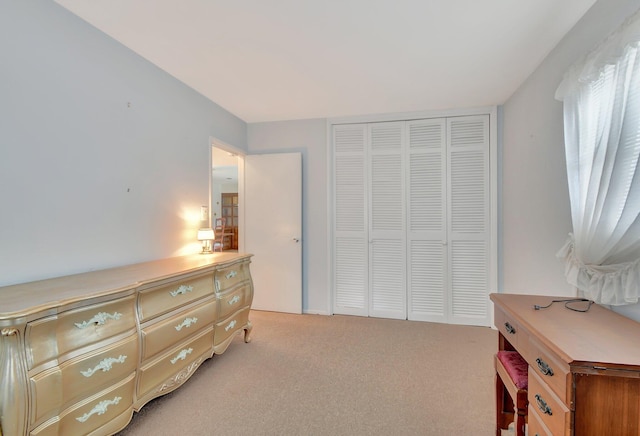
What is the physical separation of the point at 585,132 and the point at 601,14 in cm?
70

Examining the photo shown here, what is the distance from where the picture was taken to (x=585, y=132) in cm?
139

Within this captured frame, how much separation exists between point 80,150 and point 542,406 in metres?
2.66

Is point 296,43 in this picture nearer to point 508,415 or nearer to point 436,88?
point 436,88

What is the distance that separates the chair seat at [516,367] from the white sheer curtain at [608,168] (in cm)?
46

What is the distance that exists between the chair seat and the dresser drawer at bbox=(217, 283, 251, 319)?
1947 mm

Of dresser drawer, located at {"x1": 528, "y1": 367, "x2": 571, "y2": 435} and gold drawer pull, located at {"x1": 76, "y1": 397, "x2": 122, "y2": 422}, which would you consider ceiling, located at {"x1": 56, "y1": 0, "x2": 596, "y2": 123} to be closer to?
dresser drawer, located at {"x1": 528, "y1": 367, "x2": 571, "y2": 435}

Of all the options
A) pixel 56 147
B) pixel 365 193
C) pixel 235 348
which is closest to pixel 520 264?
pixel 365 193

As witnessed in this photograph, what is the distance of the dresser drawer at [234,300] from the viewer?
233cm

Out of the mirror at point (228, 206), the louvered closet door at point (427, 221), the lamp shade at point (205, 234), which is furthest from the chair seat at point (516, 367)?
the mirror at point (228, 206)

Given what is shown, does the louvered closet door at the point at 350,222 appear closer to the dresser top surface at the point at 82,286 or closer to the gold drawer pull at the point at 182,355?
the dresser top surface at the point at 82,286

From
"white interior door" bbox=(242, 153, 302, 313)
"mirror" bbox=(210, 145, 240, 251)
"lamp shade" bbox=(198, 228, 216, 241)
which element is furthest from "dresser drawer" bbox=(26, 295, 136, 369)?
"mirror" bbox=(210, 145, 240, 251)

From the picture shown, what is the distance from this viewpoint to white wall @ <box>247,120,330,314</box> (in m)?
3.55

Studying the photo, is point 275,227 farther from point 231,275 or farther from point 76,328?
point 76,328

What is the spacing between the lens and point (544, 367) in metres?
1.05
